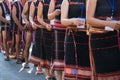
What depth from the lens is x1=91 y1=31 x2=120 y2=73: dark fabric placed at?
395cm

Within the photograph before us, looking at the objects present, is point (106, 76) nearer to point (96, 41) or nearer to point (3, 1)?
point (96, 41)

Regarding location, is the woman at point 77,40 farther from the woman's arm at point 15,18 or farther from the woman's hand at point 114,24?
the woman's arm at point 15,18

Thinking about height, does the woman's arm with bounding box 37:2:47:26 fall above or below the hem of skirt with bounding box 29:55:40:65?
above

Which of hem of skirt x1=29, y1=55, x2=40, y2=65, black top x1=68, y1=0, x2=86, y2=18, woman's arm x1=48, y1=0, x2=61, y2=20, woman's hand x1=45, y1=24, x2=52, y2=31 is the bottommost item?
hem of skirt x1=29, y1=55, x2=40, y2=65

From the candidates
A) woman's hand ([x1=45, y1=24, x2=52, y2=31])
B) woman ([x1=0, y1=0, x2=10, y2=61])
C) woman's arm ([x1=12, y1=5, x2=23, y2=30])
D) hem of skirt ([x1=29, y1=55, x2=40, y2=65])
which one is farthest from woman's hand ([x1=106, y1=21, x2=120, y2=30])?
woman ([x1=0, y1=0, x2=10, y2=61])

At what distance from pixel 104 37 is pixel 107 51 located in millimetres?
150

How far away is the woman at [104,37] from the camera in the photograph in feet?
12.8

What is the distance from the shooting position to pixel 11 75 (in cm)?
770

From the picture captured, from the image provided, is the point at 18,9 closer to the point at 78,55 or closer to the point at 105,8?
the point at 78,55

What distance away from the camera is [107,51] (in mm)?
3959

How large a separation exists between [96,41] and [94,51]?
114 mm

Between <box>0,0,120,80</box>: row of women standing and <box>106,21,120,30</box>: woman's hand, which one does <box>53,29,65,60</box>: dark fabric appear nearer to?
<box>0,0,120,80</box>: row of women standing

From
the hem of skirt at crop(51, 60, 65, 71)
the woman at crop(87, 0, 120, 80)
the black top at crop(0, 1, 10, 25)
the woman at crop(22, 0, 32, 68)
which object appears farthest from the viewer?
the black top at crop(0, 1, 10, 25)

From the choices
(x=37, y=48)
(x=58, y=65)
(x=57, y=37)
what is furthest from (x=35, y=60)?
(x=57, y=37)
